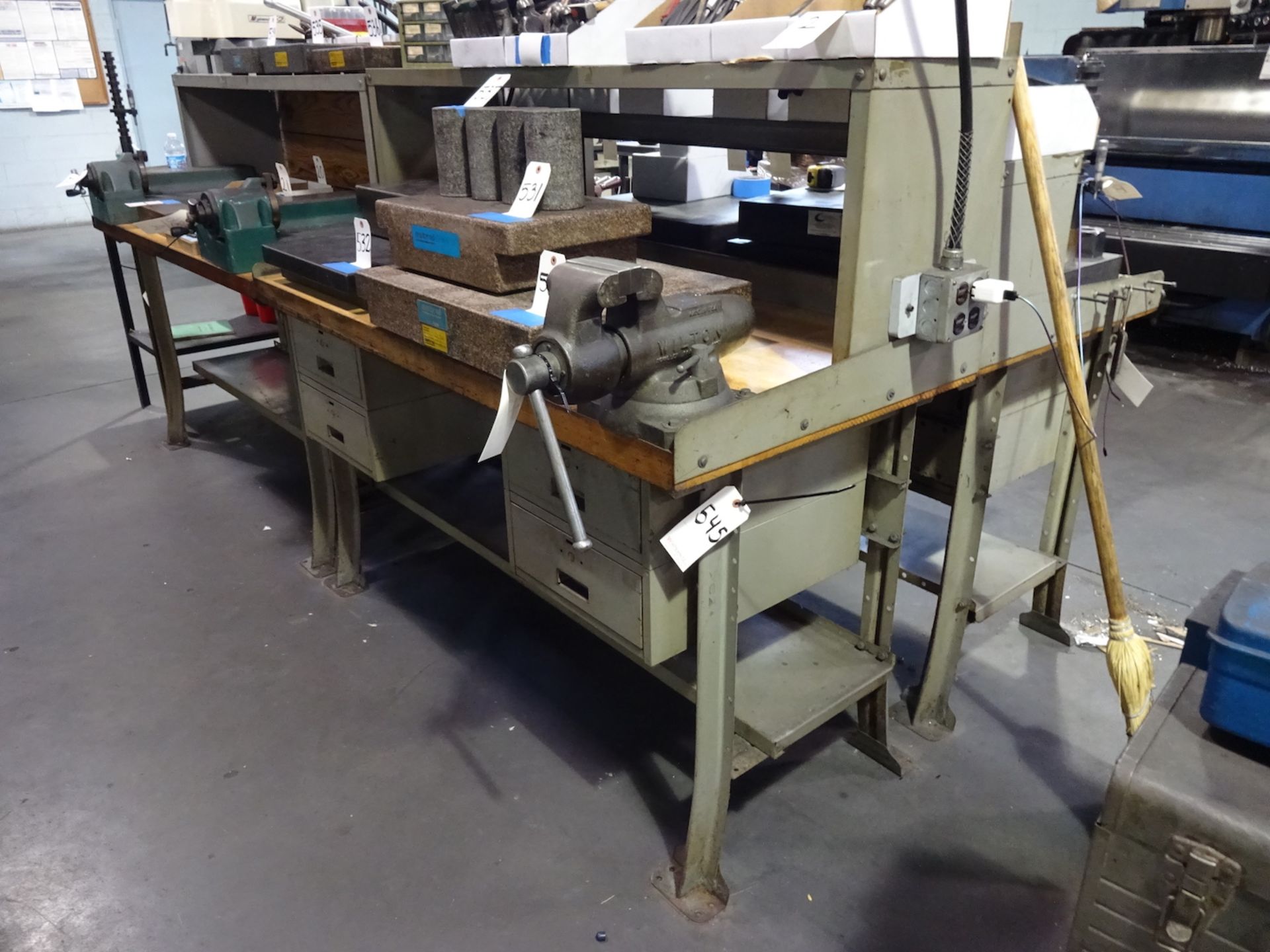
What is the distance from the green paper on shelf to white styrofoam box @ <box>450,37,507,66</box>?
1.69m

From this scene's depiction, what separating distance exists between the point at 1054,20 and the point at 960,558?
17.1 ft

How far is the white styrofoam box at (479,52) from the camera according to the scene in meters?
1.48

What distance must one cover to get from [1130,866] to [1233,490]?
2.23 metres

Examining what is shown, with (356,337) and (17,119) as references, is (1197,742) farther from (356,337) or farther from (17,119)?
(17,119)

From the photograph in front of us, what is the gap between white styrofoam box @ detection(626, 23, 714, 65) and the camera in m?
1.13

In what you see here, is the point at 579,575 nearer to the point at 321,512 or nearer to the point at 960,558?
the point at 960,558

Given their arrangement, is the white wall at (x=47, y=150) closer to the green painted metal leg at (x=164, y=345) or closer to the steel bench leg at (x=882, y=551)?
the green painted metal leg at (x=164, y=345)

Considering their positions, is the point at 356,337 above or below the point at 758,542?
above

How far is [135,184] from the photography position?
105 inches

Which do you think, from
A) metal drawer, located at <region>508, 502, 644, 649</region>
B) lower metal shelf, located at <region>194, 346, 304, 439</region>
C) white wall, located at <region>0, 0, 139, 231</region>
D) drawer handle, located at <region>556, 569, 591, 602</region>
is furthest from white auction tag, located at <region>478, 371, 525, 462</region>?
white wall, located at <region>0, 0, 139, 231</region>

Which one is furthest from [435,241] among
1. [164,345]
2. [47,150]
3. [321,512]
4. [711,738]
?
[47,150]

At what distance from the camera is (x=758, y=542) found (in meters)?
1.33

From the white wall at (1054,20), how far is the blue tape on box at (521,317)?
5.33 m

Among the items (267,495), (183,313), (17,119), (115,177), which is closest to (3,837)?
(267,495)
